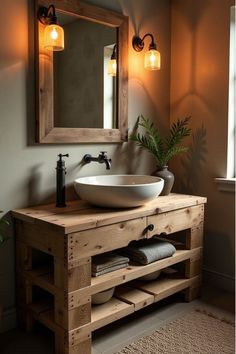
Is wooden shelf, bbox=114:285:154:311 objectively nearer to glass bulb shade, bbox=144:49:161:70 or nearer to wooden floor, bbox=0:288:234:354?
wooden floor, bbox=0:288:234:354

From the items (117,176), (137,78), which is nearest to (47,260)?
(117,176)

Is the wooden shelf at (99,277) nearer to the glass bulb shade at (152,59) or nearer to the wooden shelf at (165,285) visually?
the wooden shelf at (165,285)

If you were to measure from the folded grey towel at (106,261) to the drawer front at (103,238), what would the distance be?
Result: 0.13 metres

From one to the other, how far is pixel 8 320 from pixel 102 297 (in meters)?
0.55

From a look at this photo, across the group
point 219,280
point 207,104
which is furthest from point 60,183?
point 219,280

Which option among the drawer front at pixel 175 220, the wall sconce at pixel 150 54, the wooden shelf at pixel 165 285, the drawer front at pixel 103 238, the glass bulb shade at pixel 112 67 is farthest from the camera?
the wall sconce at pixel 150 54

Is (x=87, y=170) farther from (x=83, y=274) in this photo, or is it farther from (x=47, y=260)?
(x=83, y=274)

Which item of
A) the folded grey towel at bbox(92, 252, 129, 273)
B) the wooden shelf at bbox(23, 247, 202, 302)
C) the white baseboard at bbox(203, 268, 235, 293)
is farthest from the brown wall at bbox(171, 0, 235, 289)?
the folded grey towel at bbox(92, 252, 129, 273)

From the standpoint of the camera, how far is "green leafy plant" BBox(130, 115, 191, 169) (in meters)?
2.54

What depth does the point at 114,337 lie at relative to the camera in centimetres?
199

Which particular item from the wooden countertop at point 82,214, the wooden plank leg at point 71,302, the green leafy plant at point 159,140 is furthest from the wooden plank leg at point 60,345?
the green leafy plant at point 159,140

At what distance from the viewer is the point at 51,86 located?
6.88 feet

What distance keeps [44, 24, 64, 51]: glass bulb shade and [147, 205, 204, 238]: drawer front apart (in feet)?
3.48

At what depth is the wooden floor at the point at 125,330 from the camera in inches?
74.2
